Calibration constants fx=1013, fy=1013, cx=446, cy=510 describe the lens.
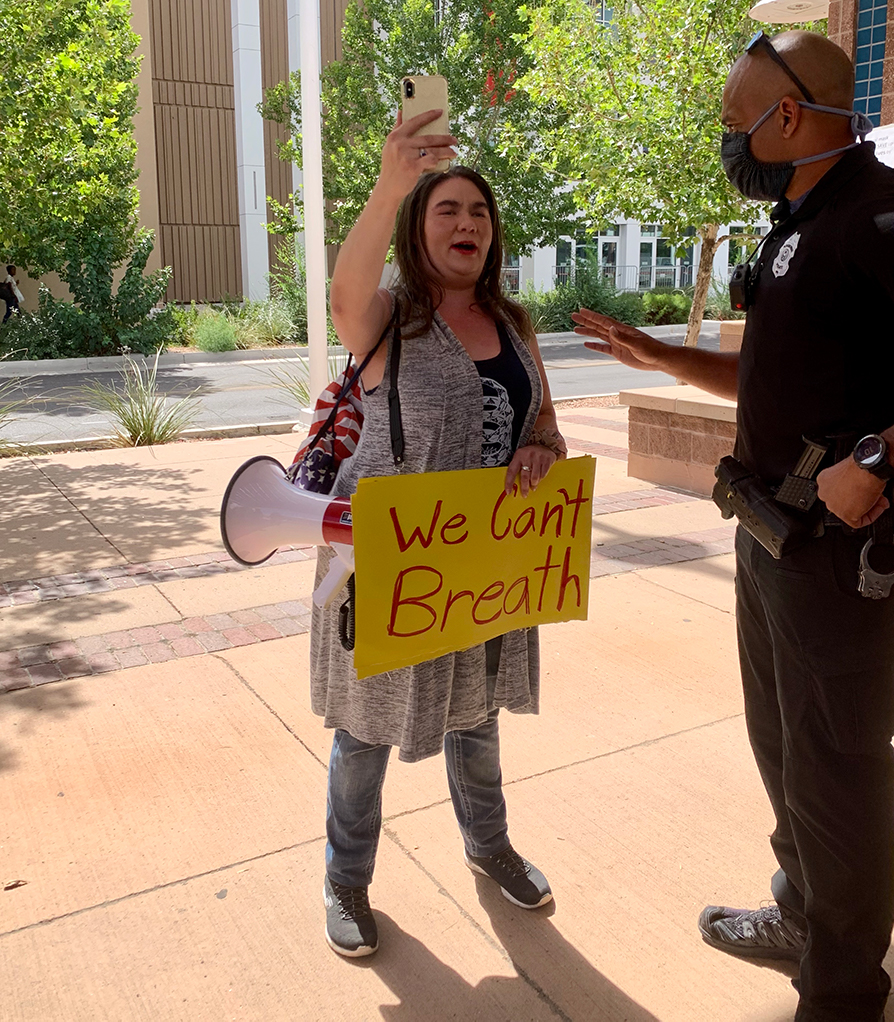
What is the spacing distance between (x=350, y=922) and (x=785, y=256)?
6.35 ft

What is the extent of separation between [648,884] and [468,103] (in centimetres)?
2293

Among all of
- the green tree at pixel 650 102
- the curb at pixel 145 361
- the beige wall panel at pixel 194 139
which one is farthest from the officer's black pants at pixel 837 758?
the beige wall panel at pixel 194 139

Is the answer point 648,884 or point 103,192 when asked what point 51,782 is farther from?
point 103,192

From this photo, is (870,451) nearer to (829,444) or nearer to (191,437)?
(829,444)

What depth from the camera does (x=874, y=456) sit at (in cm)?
192

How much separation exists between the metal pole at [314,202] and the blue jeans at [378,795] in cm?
790

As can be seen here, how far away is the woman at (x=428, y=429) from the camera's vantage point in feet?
7.83

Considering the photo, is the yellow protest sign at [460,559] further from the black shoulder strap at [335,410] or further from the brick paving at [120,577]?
the brick paving at [120,577]

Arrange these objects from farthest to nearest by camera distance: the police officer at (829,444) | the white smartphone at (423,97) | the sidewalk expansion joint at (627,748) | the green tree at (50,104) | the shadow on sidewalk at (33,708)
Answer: the green tree at (50,104) < the shadow on sidewalk at (33,708) < the sidewalk expansion joint at (627,748) < the white smartphone at (423,97) < the police officer at (829,444)

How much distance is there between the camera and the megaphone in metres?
2.39

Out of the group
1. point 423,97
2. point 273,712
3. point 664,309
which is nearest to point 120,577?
point 273,712

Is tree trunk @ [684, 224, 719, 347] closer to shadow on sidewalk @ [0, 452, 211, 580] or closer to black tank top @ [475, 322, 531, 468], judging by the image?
shadow on sidewalk @ [0, 452, 211, 580]

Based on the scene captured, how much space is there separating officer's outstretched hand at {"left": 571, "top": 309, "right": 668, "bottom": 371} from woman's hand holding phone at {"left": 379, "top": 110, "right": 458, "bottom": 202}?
28.9 inches

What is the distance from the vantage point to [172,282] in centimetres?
3002
